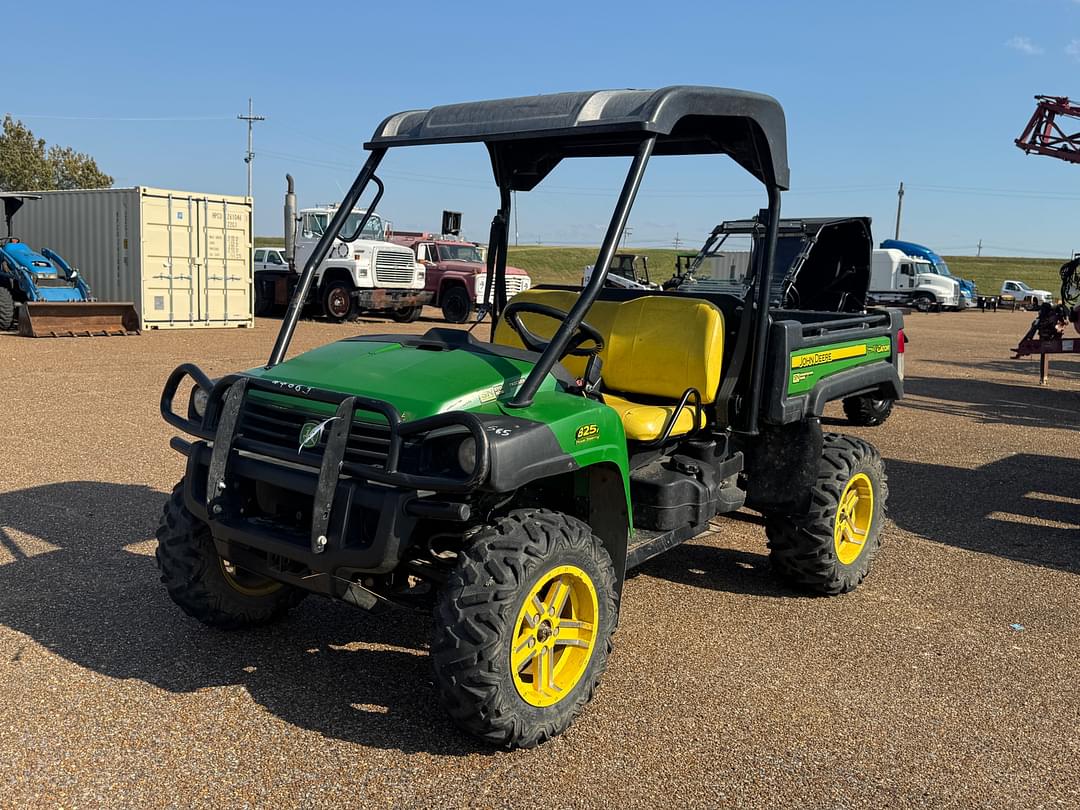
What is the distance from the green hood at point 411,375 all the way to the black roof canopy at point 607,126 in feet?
2.77

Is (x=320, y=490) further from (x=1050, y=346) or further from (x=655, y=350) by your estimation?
(x=1050, y=346)

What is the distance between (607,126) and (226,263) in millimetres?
18744

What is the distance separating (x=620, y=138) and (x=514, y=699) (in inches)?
84.1

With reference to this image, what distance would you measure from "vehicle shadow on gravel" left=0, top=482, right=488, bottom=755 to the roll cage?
1175 millimetres

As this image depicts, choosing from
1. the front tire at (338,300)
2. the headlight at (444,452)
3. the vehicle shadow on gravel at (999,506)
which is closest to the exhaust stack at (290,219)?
the headlight at (444,452)

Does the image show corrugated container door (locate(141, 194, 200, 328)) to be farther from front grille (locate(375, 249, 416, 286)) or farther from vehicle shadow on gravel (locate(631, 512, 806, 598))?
vehicle shadow on gravel (locate(631, 512, 806, 598))

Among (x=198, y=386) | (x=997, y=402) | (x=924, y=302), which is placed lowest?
(x=997, y=402)

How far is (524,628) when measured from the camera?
3279mm

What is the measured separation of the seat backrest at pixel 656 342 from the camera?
14.5ft

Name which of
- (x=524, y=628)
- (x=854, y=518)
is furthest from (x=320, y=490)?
(x=854, y=518)

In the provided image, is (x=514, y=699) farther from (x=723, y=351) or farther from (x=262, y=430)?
(x=723, y=351)

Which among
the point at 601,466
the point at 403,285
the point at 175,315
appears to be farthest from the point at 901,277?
the point at 601,466

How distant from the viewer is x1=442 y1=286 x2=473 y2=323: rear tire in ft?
78.7

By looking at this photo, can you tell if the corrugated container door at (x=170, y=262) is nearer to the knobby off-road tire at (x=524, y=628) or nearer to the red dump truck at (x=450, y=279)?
the red dump truck at (x=450, y=279)
